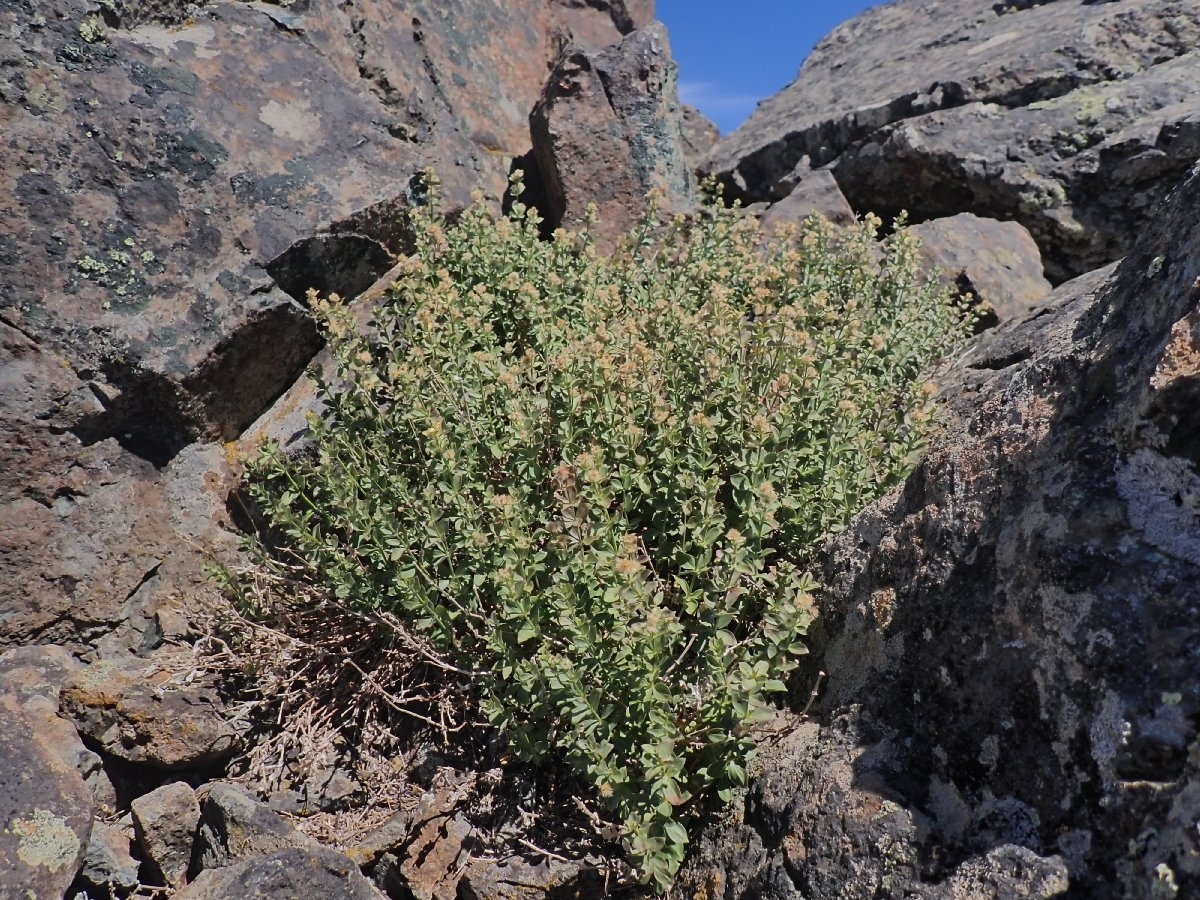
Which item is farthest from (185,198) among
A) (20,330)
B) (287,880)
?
(287,880)

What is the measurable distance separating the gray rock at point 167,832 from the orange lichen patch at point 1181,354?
3700 millimetres

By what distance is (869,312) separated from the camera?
5.12 metres

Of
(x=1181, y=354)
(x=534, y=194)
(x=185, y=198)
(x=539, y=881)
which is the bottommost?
(x=539, y=881)

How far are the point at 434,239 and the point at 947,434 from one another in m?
3.06

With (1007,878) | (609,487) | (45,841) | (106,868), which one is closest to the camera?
(1007,878)

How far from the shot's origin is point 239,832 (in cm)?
345

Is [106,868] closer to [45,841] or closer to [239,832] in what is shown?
[45,841]

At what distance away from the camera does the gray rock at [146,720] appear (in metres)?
3.99

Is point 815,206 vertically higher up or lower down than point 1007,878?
higher up

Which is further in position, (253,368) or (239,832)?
(253,368)

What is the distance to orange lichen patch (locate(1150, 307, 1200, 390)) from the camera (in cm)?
224

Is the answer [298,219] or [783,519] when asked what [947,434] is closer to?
[783,519]

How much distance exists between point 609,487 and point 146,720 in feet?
7.25

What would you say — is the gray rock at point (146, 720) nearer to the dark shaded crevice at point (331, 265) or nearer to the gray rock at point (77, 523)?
the gray rock at point (77, 523)
